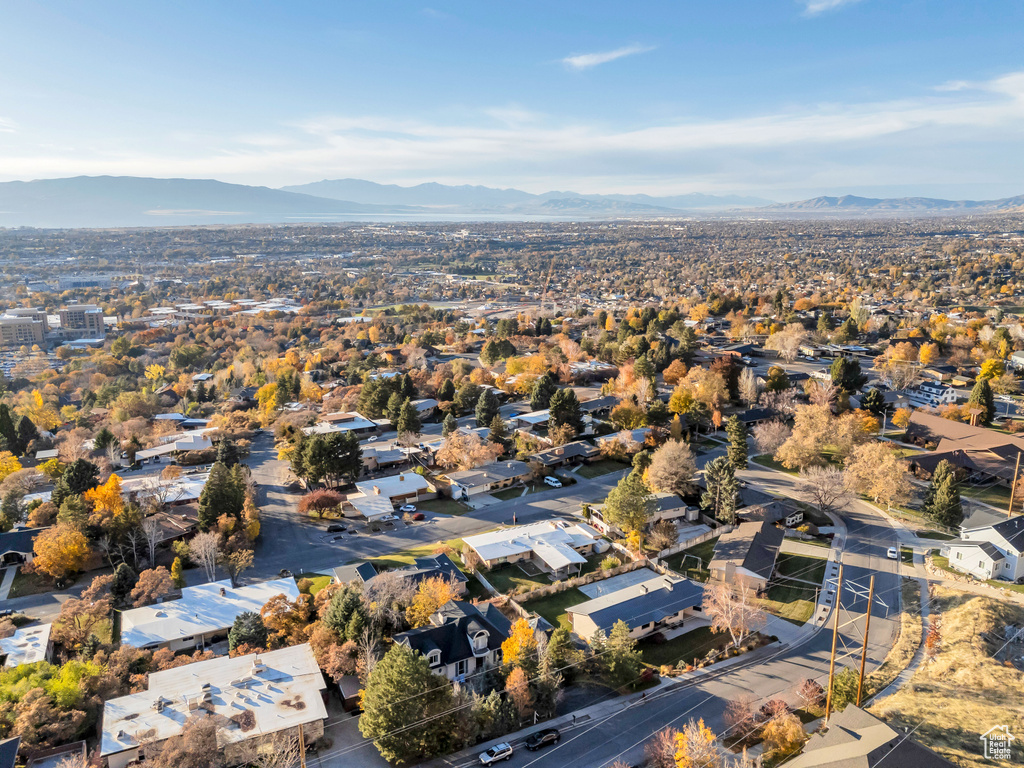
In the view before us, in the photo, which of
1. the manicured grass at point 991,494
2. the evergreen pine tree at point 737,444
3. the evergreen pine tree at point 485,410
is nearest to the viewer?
the manicured grass at point 991,494

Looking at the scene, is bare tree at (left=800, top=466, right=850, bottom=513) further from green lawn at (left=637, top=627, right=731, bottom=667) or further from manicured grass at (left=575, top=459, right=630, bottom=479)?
green lawn at (left=637, top=627, right=731, bottom=667)

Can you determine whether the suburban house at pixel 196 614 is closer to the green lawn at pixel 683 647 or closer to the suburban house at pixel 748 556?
the green lawn at pixel 683 647

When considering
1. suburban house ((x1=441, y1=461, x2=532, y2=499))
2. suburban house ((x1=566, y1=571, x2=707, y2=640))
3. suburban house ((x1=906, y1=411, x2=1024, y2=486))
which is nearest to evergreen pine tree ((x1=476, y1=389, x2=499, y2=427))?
suburban house ((x1=441, y1=461, x2=532, y2=499))

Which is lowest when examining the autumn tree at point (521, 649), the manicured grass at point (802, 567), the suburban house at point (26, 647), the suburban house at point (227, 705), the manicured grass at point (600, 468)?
the suburban house at point (26, 647)

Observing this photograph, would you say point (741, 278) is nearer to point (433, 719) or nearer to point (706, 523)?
point (706, 523)

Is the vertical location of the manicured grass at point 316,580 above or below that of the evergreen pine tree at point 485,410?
below

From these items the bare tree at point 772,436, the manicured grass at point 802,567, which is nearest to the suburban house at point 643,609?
the manicured grass at point 802,567

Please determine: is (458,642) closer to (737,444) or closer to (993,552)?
(993,552)
